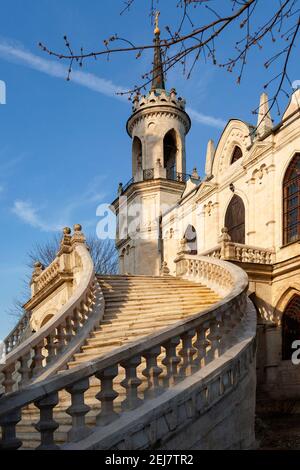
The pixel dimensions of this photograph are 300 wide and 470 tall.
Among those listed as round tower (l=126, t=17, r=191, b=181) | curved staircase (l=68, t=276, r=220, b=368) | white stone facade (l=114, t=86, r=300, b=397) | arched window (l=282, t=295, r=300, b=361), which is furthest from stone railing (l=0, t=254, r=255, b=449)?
round tower (l=126, t=17, r=191, b=181)

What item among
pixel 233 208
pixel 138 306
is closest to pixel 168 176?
pixel 233 208

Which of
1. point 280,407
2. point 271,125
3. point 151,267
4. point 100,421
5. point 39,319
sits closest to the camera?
point 100,421

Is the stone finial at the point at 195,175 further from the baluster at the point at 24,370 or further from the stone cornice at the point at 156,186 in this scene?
the baluster at the point at 24,370

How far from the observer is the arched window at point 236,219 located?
22.9 metres

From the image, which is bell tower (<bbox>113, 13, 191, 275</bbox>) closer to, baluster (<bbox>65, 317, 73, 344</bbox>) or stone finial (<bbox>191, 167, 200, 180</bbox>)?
stone finial (<bbox>191, 167, 200, 180</bbox>)

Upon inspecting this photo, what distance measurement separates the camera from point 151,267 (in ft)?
101

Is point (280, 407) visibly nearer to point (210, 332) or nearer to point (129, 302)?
point (129, 302)

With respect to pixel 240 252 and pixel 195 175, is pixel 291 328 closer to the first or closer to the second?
pixel 240 252

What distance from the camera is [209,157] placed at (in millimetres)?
27109

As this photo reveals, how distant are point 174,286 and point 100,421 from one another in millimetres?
9800

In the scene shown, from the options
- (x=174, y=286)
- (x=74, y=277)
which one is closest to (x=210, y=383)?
(x=174, y=286)

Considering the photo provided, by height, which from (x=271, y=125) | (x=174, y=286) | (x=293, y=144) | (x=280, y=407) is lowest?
(x=280, y=407)

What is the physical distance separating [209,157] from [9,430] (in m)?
24.2

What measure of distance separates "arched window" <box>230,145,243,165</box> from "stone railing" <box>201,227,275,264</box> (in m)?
6.52
